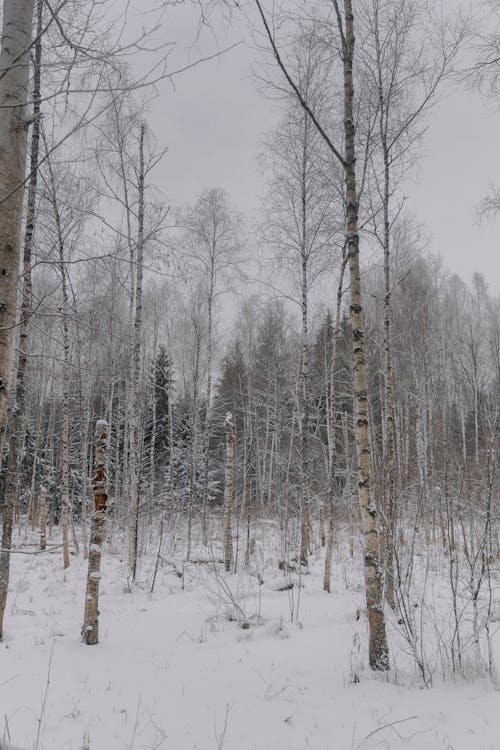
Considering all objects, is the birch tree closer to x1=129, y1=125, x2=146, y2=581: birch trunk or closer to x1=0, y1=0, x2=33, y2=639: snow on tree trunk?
x1=0, y1=0, x2=33, y2=639: snow on tree trunk

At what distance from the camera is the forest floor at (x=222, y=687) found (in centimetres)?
298

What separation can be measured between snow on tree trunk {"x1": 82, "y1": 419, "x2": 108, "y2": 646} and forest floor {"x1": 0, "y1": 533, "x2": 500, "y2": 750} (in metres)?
0.21

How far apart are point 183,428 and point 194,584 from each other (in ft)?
52.3

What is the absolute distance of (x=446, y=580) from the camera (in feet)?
26.6

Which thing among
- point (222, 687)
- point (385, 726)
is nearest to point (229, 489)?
point (222, 687)

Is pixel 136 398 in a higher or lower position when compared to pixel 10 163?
higher

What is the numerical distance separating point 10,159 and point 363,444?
11.7 feet

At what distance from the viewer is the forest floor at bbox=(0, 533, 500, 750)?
298cm

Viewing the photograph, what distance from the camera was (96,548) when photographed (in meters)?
5.20

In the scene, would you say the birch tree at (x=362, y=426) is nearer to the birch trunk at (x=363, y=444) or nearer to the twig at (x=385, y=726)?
the birch trunk at (x=363, y=444)

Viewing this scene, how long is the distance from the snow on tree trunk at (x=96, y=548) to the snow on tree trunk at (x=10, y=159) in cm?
384

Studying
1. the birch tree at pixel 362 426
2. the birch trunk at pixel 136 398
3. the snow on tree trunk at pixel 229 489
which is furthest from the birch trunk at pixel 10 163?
the snow on tree trunk at pixel 229 489

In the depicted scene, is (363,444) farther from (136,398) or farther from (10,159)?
(136,398)

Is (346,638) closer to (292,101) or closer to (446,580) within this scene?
(446,580)
